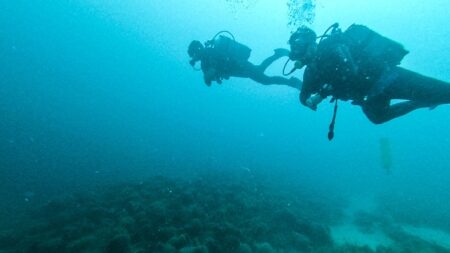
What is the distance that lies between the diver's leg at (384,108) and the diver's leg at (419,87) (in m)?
0.24

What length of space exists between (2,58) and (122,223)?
92.7m

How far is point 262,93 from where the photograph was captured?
15688cm

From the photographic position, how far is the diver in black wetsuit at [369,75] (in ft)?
16.4

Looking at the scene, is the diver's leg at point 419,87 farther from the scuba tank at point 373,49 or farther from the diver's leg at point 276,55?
the diver's leg at point 276,55

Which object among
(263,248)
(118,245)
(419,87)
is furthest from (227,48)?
(263,248)

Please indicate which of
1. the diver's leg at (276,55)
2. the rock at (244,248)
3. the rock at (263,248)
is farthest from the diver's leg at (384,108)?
the rock at (263,248)

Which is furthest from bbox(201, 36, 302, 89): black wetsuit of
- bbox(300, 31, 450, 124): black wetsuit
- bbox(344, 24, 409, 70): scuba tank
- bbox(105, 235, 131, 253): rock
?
bbox(105, 235, 131, 253): rock

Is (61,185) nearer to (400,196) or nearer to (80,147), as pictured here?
(80,147)

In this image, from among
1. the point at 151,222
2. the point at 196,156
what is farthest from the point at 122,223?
the point at 196,156

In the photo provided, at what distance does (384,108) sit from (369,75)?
71 cm

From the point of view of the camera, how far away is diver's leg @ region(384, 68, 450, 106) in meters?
4.97

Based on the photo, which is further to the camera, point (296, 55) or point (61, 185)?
point (61, 185)

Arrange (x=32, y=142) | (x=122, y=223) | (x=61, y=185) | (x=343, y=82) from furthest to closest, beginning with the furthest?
1. (x=32, y=142)
2. (x=61, y=185)
3. (x=122, y=223)
4. (x=343, y=82)

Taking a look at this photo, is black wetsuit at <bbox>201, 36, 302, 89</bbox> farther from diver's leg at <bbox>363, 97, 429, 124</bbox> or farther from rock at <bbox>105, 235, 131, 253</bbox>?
rock at <bbox>105, 235, 131, 253</bbox>
